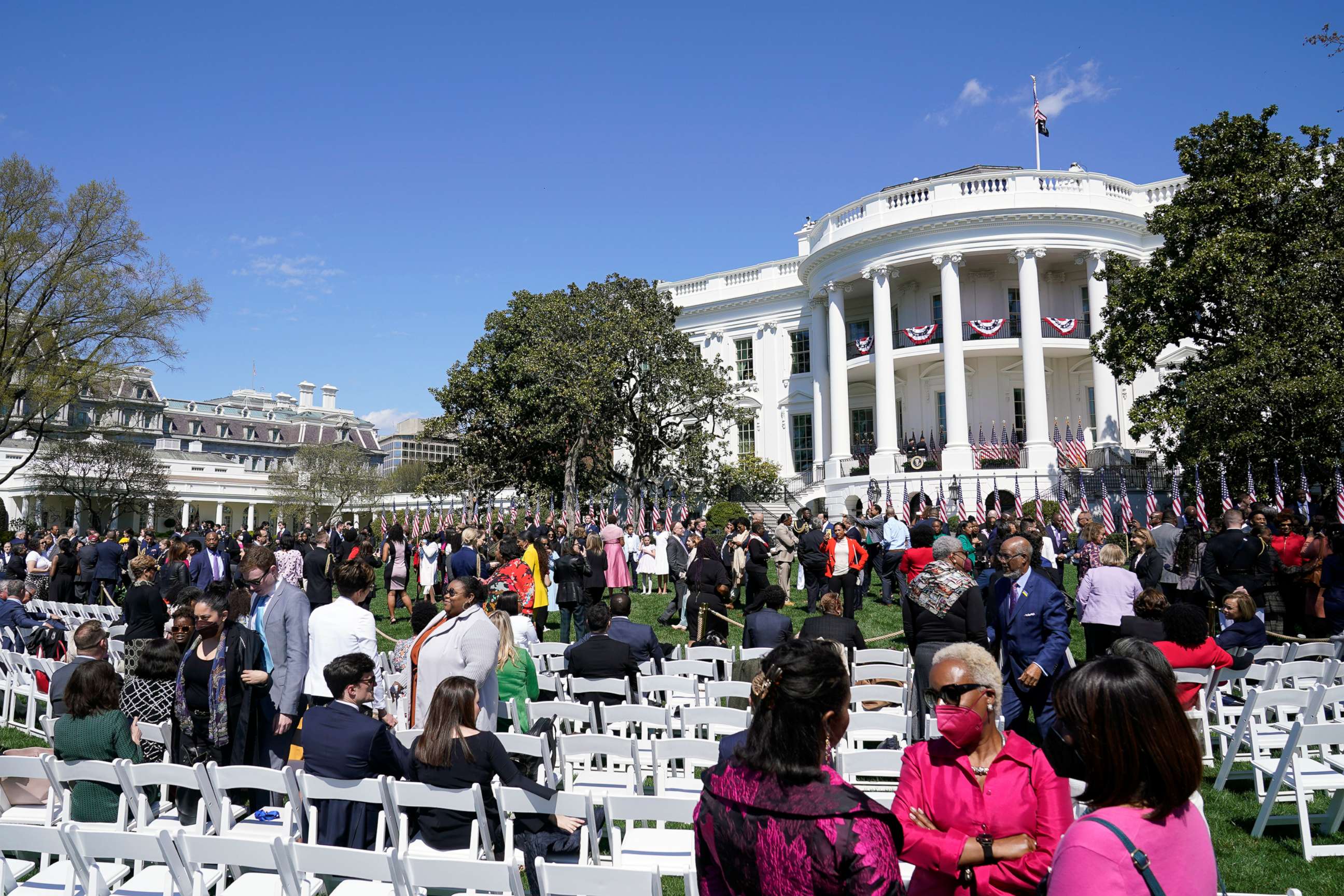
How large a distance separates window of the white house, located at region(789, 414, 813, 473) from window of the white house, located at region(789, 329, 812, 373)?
2100mm

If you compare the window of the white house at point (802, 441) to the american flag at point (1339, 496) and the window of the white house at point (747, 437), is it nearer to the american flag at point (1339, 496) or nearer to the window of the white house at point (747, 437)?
the window of the white house at point (747, 437)

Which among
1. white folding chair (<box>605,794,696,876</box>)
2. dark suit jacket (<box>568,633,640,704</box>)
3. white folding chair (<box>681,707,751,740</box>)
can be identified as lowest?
white folding chair (<box>605,794,696,876</box>)

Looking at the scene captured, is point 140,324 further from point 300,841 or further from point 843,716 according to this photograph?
point 843,716

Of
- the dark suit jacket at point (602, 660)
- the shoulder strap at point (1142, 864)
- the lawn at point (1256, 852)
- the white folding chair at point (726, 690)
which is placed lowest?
the lawn at point (1256, 852)

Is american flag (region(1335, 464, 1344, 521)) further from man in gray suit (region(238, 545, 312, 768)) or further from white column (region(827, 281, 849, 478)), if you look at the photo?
man in gray suit (region(238, 545, 312, 768))

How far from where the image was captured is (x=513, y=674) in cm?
678

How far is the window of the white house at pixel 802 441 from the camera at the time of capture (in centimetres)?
3891

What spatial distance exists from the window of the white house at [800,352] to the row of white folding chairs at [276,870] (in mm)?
36302

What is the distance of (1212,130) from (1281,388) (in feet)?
25.4

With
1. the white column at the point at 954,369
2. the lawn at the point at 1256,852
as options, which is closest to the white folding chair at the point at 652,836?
the lawn at the point at 1256,852

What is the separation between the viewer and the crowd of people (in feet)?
7.54

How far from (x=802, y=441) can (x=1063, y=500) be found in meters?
13.2

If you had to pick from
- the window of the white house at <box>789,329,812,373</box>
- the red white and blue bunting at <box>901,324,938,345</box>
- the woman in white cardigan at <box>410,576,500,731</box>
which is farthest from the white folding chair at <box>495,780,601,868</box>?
the window of the white house at <box>789,329,812,373</box>

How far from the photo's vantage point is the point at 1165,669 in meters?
3.56
